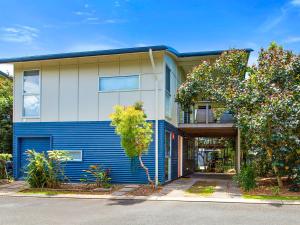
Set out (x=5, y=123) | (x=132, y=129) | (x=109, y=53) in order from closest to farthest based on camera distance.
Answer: (x=132, y=129) < (x=109, y=53) < (x=5, y=123)

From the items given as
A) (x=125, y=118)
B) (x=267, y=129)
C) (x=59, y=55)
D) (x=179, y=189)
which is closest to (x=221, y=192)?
(x=179, y=189)

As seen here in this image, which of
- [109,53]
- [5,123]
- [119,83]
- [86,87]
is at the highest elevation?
[109,53]

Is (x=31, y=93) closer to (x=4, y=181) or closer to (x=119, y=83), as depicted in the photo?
(x=4, y=181)

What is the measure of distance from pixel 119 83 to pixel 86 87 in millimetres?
1544

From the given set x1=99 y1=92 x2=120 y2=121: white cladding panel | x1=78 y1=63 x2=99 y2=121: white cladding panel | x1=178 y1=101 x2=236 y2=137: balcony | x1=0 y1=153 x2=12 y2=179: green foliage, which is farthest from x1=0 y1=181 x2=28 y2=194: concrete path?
x1=178 y1=101 x2=236 y2=137: balcony

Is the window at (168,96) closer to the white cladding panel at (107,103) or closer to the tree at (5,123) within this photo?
the white cladding panel at (107,103)

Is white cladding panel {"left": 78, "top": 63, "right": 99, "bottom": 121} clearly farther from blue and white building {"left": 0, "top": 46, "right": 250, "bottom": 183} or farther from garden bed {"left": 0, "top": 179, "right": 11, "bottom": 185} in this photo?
garden bed {"left": 0, "top": 179, "right": 11, "bottom": 185}

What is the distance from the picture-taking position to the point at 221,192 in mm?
12719

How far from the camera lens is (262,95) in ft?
42.4

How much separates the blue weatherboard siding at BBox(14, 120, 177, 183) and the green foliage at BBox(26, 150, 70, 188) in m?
1.91

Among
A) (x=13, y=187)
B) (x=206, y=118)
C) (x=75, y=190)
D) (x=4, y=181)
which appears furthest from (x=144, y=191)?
(x=4, y=181)

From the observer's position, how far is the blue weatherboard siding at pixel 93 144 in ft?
48.2

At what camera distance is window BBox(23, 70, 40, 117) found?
16.2 metres

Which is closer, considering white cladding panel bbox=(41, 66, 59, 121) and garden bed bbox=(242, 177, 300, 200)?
garden bed bbox=(242, 177, 300, 200)
